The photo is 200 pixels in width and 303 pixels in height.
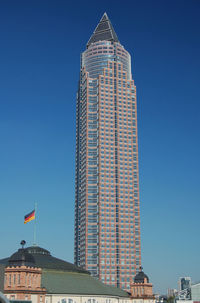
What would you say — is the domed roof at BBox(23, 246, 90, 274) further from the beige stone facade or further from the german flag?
the beige stone facade

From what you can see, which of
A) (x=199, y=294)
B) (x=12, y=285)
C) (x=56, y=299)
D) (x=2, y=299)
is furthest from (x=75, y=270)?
(x=2, y=299)

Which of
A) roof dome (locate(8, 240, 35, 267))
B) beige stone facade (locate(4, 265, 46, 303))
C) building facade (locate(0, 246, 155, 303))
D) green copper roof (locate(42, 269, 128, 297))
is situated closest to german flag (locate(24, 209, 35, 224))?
building facade (locate(0, 246, 155, 303))

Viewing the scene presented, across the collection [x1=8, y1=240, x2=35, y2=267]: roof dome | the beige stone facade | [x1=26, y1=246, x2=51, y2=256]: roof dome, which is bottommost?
the beige stone facade

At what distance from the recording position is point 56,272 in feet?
437

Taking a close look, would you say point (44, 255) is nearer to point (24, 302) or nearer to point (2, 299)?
point (24, 302)

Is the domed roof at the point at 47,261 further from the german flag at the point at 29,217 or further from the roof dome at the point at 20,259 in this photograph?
the roof dome at the point at 20,259

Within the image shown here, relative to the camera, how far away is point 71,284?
424ft

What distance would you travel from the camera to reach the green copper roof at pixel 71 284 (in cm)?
12312

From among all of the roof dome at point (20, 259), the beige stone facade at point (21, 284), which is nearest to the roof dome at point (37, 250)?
the roof dome at point (20, 259)

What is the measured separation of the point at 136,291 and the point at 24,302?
5934 centimetres

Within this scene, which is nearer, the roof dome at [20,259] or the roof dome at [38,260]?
the roof dome at [20,259]

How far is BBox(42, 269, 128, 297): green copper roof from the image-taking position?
12312cm

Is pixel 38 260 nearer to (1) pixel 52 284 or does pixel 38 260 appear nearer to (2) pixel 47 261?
(2) pixel 47 261

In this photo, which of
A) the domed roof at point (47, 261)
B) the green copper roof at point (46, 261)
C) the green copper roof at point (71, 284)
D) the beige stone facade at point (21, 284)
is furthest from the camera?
the domed roof at point (47, 261)
